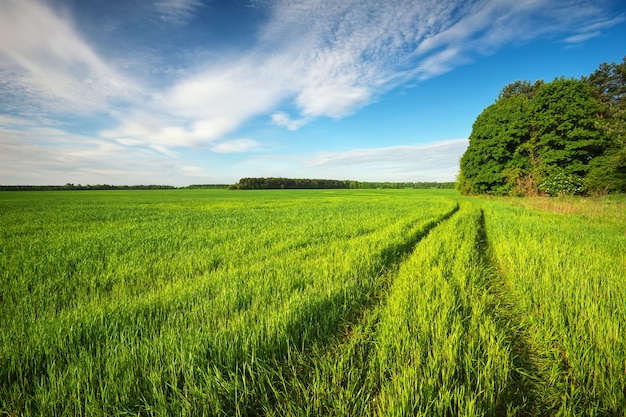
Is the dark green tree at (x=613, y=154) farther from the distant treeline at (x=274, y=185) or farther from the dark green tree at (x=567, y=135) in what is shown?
the distant treeline at (x=274, y=185)

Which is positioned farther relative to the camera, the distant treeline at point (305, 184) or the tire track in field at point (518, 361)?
the distant treeline at point (305, 184)

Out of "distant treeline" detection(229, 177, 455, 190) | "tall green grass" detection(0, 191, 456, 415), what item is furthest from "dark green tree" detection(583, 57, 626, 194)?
"distant treeline" detection(229, 177, 455, 190)

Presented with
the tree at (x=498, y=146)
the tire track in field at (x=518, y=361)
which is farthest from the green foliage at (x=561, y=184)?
the tire track in field at (x=518, y=361)

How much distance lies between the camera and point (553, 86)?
30719 mm

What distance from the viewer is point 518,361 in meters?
2.71

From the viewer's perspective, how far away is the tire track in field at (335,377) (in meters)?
2.00

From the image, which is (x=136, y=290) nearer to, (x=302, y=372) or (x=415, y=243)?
(x=302, y=372)

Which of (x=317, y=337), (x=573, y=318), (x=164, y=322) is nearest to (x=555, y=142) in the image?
(x=573, y=318)

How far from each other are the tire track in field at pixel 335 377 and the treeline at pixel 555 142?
31820 mm

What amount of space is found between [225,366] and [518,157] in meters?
44.7

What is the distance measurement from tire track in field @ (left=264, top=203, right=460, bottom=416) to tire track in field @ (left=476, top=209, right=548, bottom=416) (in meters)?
1.21

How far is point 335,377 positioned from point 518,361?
213cm

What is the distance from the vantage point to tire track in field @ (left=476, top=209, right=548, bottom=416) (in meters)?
2.21

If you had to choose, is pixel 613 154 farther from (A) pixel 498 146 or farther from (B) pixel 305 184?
(B) pixel 305 184
